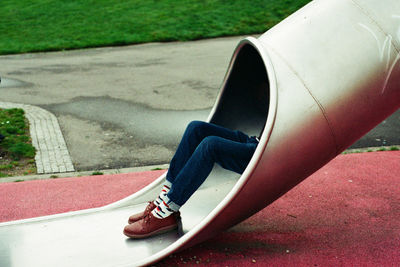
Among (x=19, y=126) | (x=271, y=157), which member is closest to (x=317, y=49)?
(x=271, y=157)

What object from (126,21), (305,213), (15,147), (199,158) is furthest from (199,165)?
(126,21)

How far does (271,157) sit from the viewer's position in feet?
11.0

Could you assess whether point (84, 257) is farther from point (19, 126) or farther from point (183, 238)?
point (19, 126)

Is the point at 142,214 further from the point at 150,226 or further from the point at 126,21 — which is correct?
the point at 126,21

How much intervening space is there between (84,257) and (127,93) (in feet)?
21.6

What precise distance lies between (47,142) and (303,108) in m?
4.52

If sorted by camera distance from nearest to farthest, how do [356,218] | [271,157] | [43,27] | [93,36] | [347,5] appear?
[271,157] < [347,5] < [356,218] < [93,36] < [43,27]

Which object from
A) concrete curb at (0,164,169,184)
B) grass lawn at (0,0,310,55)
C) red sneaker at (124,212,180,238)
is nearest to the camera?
red sneaker at (124,212,180,238)

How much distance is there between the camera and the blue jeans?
355 centimetres

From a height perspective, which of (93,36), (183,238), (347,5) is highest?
(347,5)

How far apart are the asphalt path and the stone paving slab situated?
0.14 m

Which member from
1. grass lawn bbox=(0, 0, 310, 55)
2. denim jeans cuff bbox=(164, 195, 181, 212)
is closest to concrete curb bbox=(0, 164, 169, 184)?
denim jeans cuff bbox=(164, 195, 181, 212)

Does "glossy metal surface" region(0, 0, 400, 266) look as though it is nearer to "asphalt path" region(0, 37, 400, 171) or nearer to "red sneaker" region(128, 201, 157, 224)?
"red sneaker" region(128, 201, 157, 224)

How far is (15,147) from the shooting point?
659cm
